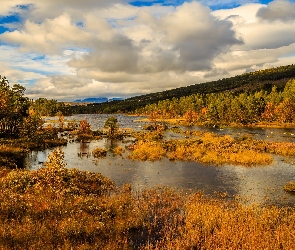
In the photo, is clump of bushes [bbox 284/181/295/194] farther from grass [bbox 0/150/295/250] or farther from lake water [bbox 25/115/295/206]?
grass [bbox 0/150/295/250]

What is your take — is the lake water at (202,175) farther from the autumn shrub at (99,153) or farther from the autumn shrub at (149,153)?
the autumn shrub at (99,153)

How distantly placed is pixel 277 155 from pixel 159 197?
3722 cm

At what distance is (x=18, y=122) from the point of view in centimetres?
7544

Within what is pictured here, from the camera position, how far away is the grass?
17828 mm

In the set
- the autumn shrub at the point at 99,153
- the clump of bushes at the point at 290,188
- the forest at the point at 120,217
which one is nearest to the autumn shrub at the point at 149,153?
the autumn shrub at the point at 99,153

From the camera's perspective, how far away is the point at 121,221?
22.1m

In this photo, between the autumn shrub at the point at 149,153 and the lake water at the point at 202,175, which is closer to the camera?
the lake water at the point at 202,175

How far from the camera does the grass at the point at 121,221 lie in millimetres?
17828

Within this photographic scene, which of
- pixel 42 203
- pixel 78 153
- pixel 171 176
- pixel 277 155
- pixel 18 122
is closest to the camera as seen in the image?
pixel 42 203

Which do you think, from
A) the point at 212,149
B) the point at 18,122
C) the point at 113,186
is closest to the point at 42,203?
the point at 113,186

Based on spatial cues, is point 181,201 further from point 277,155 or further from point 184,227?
point 277,155

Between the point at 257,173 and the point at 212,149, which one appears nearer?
the point at 257,173

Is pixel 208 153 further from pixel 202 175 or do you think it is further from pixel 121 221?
pixel 121 221

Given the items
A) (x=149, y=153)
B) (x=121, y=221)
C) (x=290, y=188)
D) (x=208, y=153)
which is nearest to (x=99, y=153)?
(x=149, y=153)
